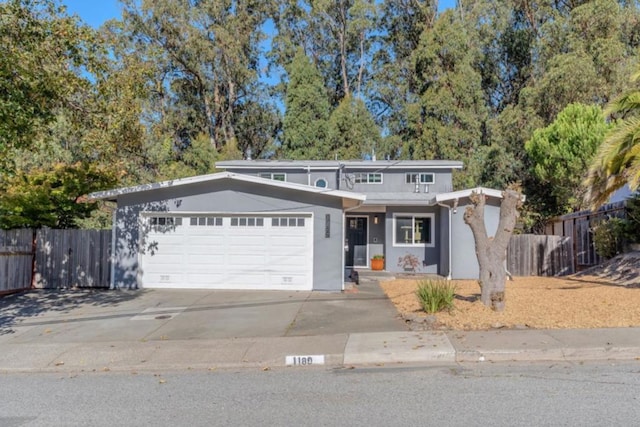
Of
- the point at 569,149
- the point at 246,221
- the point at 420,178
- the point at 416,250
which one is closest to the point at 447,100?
the point at 569,149

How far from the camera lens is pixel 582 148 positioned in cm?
2111

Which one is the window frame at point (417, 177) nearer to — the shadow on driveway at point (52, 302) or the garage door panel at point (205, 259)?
the garage door panel at point (205, 259)

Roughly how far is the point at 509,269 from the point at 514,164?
1088cm

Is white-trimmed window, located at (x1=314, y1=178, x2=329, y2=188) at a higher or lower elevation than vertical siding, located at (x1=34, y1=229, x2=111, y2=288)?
higher

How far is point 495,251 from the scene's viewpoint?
10172mm

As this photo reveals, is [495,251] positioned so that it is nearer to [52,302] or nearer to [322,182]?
[52,302]

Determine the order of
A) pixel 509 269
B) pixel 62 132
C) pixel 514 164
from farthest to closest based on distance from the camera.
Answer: pixel 514 164 → pixel 62 132 → pixel 509 269

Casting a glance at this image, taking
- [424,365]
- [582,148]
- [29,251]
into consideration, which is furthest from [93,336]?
[582,148]

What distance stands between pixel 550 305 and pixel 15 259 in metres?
13.6

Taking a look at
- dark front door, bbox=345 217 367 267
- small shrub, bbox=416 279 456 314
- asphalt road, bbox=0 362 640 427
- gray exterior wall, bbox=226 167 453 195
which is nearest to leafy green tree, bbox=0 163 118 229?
gray exterior wall, bbox=226 167 453 195

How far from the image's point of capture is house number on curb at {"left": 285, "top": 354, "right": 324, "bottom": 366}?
749 cm

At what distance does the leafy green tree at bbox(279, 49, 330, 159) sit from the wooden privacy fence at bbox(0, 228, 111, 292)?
1717 cm

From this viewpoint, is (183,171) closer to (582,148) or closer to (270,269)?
(270,269)

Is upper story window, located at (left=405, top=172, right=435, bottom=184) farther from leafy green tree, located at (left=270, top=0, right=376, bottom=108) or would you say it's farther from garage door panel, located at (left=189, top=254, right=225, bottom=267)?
leafy green tree, located at (left=270, top=0, right=376, bottom=108)
